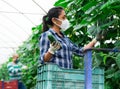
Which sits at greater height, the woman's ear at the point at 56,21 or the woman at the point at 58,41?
the woman's ear at the point at 56,21

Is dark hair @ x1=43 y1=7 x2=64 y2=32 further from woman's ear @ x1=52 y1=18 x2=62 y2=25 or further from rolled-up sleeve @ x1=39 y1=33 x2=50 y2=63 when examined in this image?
rolled-up sleeve @ x1=39 y1=33 x2=50 y2=63

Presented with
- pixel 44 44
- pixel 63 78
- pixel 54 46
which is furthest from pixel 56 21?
pixel 63 78

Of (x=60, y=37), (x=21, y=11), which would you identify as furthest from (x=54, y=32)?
(x=21, y=11)

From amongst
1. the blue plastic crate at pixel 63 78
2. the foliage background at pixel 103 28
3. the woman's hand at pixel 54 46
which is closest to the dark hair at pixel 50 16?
the foliage background at pixel 103 28

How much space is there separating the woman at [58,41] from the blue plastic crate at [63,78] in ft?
0.95

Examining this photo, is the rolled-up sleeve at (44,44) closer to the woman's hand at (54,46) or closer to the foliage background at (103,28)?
the woman's hand at (54,46)

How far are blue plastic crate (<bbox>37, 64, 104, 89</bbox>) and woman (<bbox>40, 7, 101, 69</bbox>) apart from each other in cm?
→ 29

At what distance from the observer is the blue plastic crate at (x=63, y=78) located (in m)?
2.38

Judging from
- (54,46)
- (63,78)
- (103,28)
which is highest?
(103,28)

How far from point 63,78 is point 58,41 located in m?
0.45

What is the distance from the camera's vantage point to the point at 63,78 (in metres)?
2.42

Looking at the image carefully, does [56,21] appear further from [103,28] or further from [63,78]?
[63,78]

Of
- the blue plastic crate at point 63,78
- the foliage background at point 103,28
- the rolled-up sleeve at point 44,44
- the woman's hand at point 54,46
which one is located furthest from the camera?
the foliage background at point 103,28

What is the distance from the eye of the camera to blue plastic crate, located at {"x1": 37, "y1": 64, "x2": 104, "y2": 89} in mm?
2381
